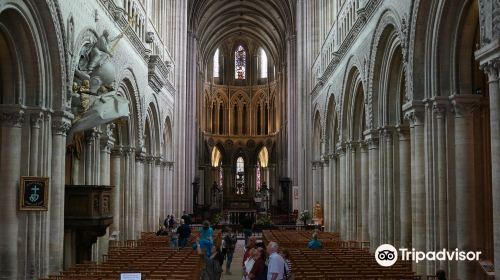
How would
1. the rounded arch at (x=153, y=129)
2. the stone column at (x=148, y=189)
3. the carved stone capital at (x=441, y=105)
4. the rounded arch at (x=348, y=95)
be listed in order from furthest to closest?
the rounded arch at (x=153, y=129) → the stone column at (x=148, y=189) → the rounded arch at (x=348, y=95) → the carved stone capital at (x=441, y=105)

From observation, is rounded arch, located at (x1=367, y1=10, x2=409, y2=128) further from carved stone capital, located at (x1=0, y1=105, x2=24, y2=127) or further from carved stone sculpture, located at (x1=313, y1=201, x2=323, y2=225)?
carved stone sculpture, located at (x1=313, y1=201, x2=323, y2=225)

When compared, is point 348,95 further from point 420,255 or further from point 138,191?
point 420,255

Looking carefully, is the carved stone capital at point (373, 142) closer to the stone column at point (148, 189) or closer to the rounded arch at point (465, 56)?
the rounded arch at point (465, 56)

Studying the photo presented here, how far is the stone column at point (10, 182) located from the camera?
15867 millimetres

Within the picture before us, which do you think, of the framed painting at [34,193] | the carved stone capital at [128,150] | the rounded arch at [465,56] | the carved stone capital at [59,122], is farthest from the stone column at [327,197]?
the framed painting at [34,193]

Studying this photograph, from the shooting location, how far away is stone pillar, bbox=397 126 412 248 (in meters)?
20.5

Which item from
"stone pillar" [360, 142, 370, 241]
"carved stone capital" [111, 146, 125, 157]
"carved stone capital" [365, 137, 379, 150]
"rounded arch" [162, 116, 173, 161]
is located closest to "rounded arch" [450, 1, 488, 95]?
"carved stone capital" [365, 137, 379, 150]

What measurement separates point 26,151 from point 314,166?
2905 centimetres

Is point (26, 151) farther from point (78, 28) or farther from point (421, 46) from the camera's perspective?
point (421, 46)

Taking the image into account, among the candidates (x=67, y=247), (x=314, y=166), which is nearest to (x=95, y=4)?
(x=67, y=247)

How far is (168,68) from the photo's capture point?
130ft

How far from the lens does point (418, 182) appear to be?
706 inches

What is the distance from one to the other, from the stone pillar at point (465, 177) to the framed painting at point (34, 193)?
35.0 feet

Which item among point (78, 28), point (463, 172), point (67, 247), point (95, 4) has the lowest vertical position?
point (67, 247)
